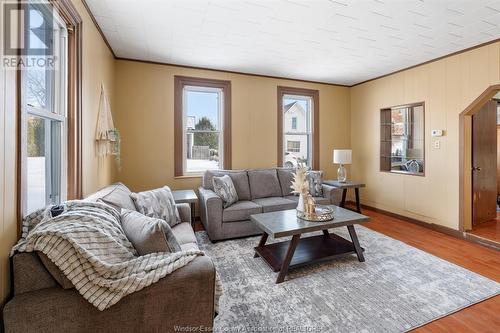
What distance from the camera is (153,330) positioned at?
1242 mm

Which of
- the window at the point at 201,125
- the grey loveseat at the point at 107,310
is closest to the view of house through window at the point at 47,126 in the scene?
the grey loveseat at the point at 107,310

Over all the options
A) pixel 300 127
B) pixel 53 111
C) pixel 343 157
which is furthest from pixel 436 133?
pixel 53 111

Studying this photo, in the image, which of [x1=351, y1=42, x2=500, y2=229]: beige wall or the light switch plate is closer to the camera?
[x1=351, y1=42, x2=500, y2=229]: beige wall

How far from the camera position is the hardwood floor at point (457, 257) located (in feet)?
5.71

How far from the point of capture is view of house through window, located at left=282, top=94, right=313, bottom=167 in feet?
16.1

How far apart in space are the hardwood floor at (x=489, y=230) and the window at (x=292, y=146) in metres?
2.98

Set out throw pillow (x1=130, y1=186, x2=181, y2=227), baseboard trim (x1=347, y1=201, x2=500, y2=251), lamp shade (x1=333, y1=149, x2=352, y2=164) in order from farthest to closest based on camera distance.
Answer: lamp shade (x1=333, y1=149, x2=352, y2=164)
baseboard trim (x1=347, y1=201, x2=500, y2=251)
throw pillow (x1=130, y1=186, x2=181, y2=227)

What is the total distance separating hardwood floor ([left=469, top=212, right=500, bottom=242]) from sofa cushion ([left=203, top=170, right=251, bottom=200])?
129 inches

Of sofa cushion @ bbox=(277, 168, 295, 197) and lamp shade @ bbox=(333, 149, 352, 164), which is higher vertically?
lamp shade @ bbox=(333, 149, 352, 164)

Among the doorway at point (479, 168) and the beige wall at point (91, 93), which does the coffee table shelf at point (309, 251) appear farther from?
the doorway at point (479, 168)

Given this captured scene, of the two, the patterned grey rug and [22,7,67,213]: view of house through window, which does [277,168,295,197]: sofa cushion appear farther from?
[22,7,67,213]: view of house through window

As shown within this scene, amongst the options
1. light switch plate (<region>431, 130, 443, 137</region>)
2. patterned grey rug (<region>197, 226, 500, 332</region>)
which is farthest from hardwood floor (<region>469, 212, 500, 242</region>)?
light switch plate (<region>431, 130, 443, 137</region>)

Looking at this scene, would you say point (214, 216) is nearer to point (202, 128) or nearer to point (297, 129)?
point (202, 128)

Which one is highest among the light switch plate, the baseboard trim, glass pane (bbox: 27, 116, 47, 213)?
the light switch plate
